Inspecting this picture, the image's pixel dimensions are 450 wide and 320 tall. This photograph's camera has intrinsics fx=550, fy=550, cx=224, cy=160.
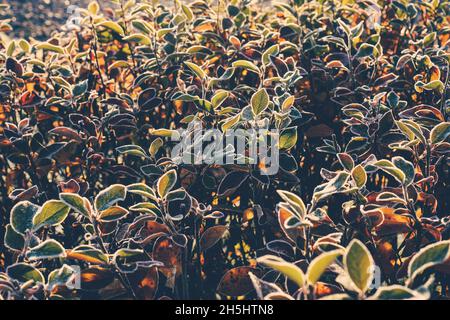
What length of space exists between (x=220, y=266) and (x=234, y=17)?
4.04 ft

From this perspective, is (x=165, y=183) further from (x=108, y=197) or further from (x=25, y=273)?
(x=25, y=273)

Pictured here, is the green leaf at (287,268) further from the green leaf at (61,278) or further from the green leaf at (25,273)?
the green leaf at (25,273)

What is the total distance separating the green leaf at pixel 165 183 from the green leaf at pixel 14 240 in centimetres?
41

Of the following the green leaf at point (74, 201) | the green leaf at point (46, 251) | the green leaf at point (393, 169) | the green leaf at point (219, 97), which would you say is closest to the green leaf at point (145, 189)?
the green leaf at point (74, 201)

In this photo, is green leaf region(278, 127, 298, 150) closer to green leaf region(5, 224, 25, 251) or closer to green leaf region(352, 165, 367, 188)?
green leaf region(352, 165, 367, 188)

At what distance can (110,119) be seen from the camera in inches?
82.8

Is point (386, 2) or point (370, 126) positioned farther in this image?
point (386, 2)

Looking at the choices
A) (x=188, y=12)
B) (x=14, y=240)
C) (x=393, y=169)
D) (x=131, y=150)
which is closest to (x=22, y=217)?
(x=14, y=240)

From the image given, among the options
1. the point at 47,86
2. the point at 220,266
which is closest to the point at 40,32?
the point at 47,86

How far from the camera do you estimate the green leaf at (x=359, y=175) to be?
5.31ft

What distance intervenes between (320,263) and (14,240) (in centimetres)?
88

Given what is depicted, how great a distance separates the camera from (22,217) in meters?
1.53

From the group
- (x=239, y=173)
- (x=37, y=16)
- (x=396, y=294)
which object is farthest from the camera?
(x=37, y=16)
